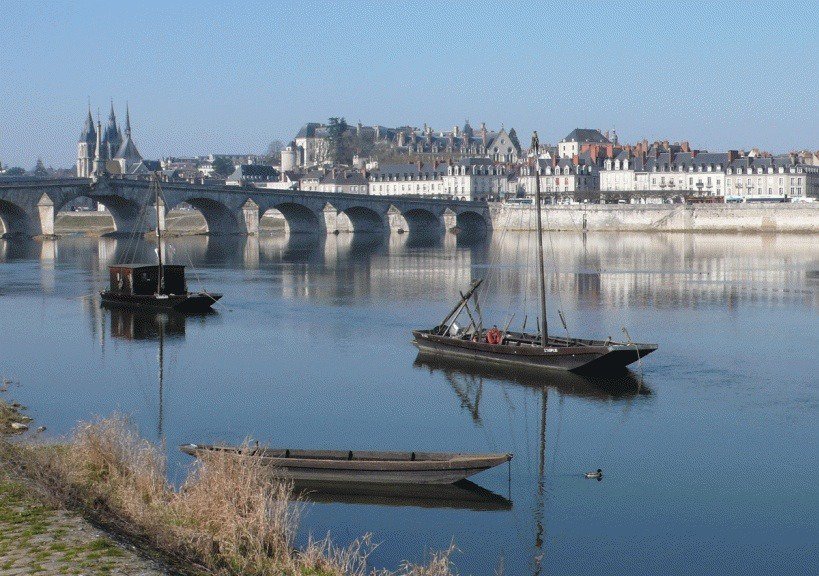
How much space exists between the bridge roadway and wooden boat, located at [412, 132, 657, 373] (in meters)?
53.2

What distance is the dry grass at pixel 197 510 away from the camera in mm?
14453

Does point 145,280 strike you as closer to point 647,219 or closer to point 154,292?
point 154,292

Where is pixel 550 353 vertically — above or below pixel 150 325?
above

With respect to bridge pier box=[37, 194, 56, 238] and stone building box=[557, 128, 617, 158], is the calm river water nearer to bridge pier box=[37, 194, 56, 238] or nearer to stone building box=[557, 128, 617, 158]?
bridge pier box=[37, 194, 56, 238]

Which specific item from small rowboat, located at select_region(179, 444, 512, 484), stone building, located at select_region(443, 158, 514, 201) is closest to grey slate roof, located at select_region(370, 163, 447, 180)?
stone building, located at select_region(443, 158, 514, 201)

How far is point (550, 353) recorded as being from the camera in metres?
30.5

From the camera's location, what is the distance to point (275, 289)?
55.4 m

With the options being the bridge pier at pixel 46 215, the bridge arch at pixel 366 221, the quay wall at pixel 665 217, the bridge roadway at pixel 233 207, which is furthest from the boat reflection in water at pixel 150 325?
the quay wall at pixel 665 217

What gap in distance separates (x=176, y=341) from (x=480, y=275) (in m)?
25.8

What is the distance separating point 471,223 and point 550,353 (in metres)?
90.5

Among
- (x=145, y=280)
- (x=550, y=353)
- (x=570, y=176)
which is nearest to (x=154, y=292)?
(x=145, y=280)

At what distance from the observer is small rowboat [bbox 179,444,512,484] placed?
19.0 m

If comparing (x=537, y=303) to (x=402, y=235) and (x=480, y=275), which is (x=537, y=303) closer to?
(x=480, y=275)

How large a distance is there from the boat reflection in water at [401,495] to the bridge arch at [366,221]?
94.4 metres
